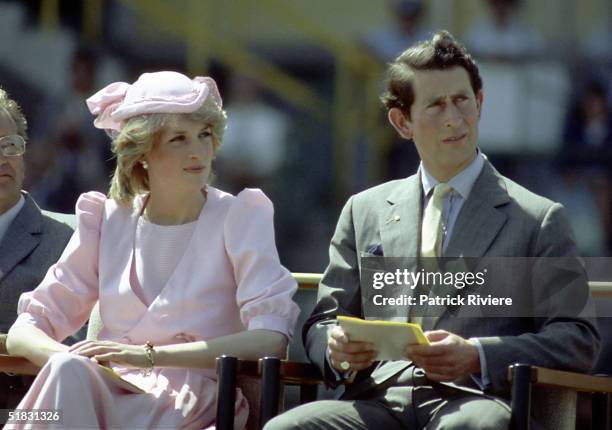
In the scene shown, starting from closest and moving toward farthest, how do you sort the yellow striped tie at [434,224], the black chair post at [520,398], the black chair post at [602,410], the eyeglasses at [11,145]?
the black chair post at [520,398], the black chair post at [602,410], the yellow striped tie at [434,224], the eyeglasses at [11,145]

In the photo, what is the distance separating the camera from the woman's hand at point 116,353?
3.89 meters

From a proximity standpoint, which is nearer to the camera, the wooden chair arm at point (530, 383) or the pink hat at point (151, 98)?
the wooden chair arm at point (530, 383)

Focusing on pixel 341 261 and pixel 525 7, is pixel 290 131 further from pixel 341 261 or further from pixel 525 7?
pixel 341 261

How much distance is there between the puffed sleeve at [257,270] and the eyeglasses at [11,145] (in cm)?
82

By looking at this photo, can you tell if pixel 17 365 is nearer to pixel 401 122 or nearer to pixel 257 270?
pixel 257 270

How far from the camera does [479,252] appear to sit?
3.92 meters

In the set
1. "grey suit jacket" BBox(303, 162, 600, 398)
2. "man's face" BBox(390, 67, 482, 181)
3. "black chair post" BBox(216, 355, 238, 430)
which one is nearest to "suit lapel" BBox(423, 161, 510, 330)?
"grey suit jacket" BBox(303, 162, 600, 398)

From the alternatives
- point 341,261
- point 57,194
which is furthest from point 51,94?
point 341,261

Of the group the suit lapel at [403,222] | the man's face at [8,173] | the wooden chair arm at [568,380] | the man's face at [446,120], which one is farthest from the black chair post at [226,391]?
the man's face at [8,173]

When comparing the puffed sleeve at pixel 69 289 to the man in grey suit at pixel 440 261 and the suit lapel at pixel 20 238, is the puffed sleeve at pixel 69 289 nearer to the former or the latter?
the suit lapel at pixel 20 238

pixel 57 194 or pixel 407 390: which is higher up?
pixel 57 194

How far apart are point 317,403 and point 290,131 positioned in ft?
21.7

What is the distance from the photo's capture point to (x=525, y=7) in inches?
407

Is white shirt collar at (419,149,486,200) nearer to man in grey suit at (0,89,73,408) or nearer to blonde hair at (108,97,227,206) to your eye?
blonde hair at (108,97,227,206)
